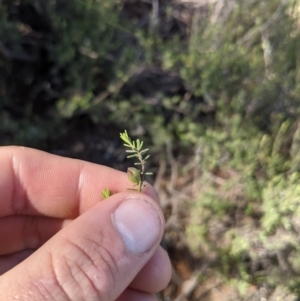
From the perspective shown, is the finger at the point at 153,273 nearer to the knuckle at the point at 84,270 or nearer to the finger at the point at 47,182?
the finger at the point at 47,182

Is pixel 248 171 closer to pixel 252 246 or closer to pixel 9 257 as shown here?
pixel 252 246

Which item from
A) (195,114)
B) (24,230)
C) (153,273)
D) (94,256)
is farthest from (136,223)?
(195,114)

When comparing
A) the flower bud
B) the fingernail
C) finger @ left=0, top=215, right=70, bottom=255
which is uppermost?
the flower bud

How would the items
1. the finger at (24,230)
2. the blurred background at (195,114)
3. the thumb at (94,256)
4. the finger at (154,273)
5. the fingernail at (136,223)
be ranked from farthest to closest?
the blurred background at (195,114) → the finger at (24,230) → the finger at (154,273) → the fingernail at (136,223) → the thumb at (94,256)

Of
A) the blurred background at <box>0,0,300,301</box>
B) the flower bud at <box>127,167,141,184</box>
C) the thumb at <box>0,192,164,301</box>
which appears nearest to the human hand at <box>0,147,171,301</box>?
the thumb at <box>0,192,164,301</box>

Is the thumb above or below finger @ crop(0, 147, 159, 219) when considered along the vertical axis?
above

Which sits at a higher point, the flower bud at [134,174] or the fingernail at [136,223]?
the flower bud at [134,174]

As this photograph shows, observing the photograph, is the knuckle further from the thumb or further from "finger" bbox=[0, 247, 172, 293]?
"finger" bbox=[0, 247, 172, 293]

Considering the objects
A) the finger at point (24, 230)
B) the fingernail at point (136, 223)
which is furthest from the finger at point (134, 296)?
the fingernail at point (136, 223)
